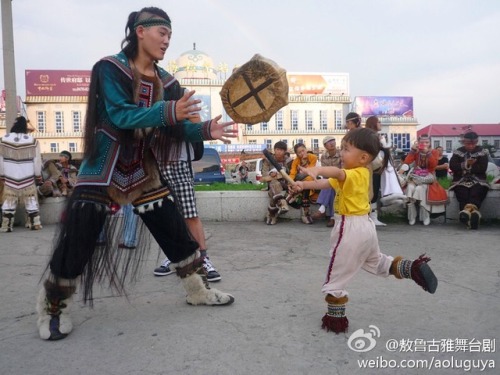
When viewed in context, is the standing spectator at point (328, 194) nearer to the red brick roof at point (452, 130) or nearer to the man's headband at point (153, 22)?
the man's headband at point (153, 22)

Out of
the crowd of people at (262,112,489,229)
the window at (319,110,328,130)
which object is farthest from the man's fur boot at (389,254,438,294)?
the window at (319,110,328,130)

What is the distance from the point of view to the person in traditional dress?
8.34 ft

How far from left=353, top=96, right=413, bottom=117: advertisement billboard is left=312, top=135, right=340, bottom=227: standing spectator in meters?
63.8

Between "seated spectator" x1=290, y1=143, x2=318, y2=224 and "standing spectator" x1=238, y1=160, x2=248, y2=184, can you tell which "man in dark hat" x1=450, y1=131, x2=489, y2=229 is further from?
"standing spectator" x1=238, y1=160, x2=248, y2=184

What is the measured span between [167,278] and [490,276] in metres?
2.84

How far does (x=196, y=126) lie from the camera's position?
284 cm

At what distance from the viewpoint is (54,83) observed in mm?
63688

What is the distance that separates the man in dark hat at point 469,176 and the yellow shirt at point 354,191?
457cm

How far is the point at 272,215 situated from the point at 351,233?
456 centimetres

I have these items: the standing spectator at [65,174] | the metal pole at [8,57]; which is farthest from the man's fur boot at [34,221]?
the metal pole at [8,57]

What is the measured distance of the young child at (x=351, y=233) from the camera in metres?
2.59

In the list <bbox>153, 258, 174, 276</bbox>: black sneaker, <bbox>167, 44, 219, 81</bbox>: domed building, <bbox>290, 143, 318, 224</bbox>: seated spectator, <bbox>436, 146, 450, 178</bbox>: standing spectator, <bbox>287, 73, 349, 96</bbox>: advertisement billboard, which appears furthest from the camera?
<bbox>287, 73, 349, 96</bbox>: advertisement billboard

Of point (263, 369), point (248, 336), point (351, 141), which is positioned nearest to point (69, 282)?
point (248, 336)

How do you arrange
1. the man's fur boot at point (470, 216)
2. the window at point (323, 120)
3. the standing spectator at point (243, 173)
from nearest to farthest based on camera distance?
1. the man's fur boot at point (470, 216)
2. the standing spectator at point (243, 173)
3. the window at point (323, 120)
